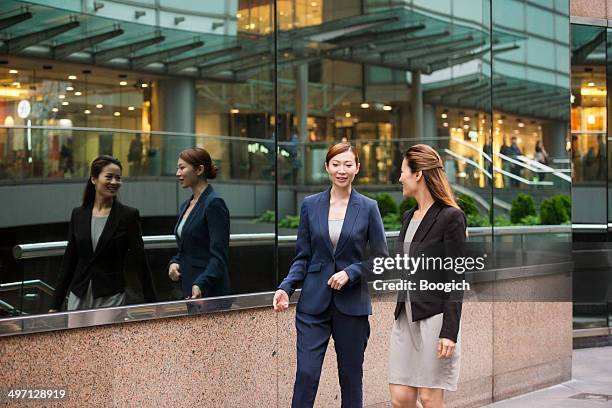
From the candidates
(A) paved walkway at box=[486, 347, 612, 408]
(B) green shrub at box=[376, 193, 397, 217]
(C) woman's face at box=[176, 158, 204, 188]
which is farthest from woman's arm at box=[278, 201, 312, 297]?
(B) green shrub at box=[376, 193, 397, 217]

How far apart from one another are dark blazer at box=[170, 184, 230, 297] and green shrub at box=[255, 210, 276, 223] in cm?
34

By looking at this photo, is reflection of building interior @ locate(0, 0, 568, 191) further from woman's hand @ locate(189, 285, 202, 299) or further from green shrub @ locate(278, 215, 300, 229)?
woman's hand @ locate(189, 285, 202, 299)

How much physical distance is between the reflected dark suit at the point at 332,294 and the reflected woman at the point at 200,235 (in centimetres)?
97

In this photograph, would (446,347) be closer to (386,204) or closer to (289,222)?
(289,222)

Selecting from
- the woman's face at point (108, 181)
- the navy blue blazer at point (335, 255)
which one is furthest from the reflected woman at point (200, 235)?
the navy blue blazer at point (335, 255)

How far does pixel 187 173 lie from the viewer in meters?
6.39

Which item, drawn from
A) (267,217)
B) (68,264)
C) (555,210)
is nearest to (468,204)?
(555,210)

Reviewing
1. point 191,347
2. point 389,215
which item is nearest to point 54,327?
point 191,347

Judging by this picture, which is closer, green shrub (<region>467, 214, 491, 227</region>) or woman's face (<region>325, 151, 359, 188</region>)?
woman's face (<region>325, 151, 359, 188</region>)

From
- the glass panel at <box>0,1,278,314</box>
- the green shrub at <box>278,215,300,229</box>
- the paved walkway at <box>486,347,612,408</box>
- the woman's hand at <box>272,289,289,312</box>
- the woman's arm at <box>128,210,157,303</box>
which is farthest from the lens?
the paved walkway at <box>486,347,612,408</box>

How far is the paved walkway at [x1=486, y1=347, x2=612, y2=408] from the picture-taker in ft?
27.0

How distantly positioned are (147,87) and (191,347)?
5.46 ft

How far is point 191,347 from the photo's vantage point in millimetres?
6094

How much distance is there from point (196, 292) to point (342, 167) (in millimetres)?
1431
